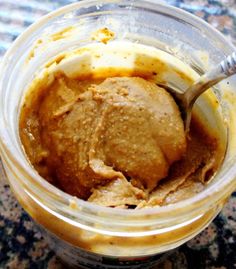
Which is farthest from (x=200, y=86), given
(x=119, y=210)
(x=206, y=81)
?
(x=119, y=210)

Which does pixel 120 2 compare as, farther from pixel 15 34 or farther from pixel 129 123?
pixel 15 34

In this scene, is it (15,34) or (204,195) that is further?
(15,34)

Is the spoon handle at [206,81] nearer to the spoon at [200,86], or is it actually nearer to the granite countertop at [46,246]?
the spoon at [200,86]

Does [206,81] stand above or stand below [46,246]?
above

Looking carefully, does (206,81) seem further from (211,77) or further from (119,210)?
(119,210)

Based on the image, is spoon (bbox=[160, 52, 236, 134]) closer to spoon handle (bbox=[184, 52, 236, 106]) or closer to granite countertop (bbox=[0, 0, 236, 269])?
spoon handle (bbox=[184, 52, 236, 106])

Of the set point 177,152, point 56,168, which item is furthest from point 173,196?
point 56,168
